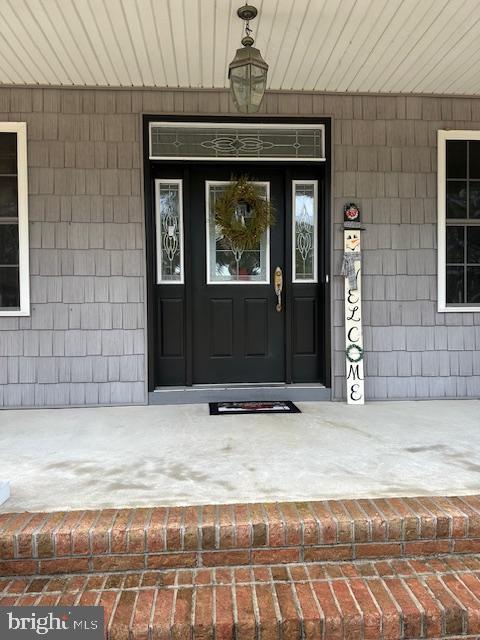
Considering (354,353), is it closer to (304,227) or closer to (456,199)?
(304,227)

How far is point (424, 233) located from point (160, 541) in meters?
3.31

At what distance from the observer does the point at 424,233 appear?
13.3 ft

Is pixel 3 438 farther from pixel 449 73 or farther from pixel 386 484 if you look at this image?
pixel 449 73

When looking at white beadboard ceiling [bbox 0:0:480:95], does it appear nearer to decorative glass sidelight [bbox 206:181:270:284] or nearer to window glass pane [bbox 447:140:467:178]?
window glass pane [bbox 447:140:467:178]

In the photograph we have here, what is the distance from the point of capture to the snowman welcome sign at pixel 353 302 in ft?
13.0

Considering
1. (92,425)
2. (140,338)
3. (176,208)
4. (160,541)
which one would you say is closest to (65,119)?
(176,208)

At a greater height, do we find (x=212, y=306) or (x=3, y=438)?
(x=212, y=306)

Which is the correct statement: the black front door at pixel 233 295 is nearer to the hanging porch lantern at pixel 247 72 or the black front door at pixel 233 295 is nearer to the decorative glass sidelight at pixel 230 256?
the decorative glass sidelight at pixel 230 256

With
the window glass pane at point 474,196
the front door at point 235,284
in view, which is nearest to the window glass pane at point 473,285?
the window glass pane at point 474,196

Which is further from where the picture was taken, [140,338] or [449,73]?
[140,338]

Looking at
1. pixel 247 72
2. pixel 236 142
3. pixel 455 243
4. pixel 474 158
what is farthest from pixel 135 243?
pixel 474 158

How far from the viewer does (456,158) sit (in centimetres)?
408

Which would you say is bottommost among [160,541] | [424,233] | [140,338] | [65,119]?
[160,541]

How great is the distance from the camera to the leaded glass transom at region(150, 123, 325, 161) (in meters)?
3.91
